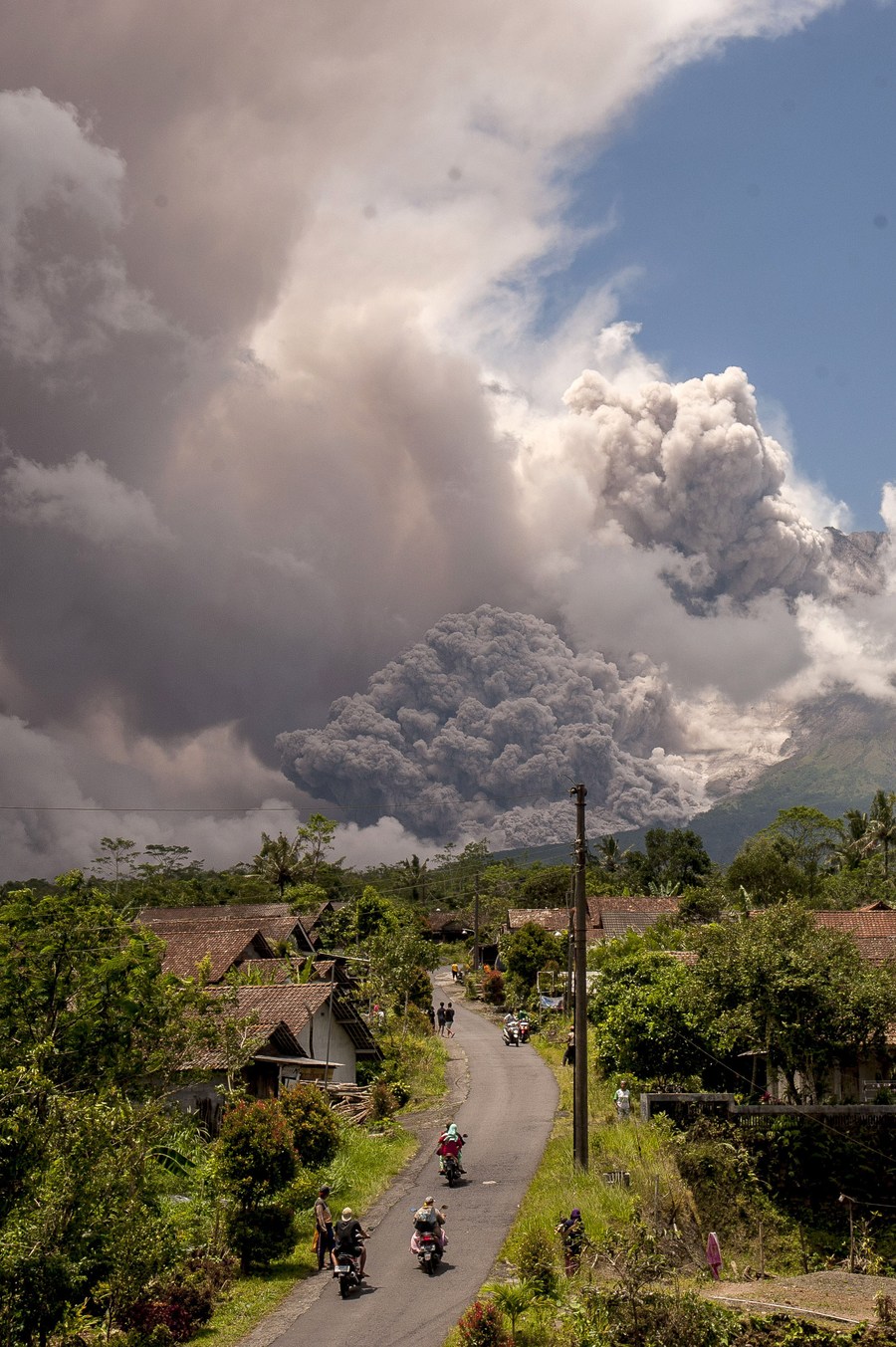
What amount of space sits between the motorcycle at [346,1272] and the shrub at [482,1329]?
4585mm

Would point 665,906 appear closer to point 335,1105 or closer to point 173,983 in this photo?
point 335,1105

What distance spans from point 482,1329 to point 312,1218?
1049 cm

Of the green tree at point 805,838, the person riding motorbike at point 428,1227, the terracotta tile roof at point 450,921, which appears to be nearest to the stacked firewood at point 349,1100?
the person riding motorbike at point 428,1227

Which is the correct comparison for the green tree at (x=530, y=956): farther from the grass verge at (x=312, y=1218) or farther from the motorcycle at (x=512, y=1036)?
→ the grass verge at (x=312, y=1218)

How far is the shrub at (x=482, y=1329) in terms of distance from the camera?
15547mm

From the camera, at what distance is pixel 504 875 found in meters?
136

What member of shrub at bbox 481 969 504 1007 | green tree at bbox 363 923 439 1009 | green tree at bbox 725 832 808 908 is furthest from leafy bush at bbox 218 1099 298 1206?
green tree at bbox 725 832 808 908

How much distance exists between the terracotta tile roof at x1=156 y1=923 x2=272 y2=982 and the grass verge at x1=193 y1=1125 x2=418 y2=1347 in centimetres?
1542

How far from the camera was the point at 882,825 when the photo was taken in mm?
107250

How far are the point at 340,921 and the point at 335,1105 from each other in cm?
3551

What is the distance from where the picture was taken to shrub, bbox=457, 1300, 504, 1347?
1555 cm

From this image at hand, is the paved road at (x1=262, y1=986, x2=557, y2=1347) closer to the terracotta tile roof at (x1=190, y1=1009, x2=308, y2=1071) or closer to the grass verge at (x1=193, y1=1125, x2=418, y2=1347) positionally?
the grass verge at (x1=193, y1=1125, x2=418, y2=1347)

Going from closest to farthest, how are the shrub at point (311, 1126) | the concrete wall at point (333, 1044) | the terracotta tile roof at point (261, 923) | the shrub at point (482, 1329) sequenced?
the shrub at point (482, 1329), the shrub at point (311, 1126), the concrete wall at point (333, 1044), the terracotta tile roof at point (261, 923)

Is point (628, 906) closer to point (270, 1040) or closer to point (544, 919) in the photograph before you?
point (544, 919)
